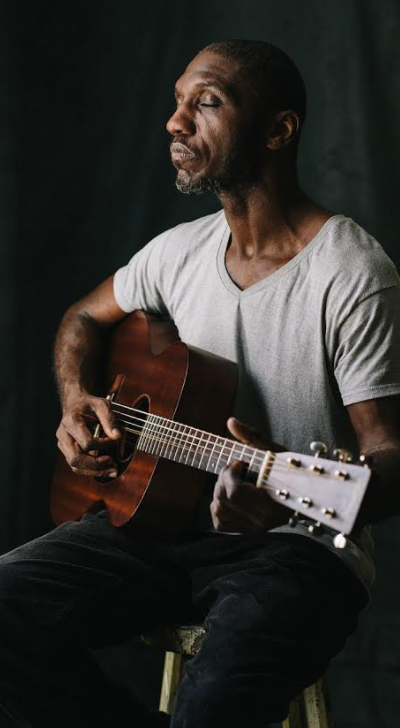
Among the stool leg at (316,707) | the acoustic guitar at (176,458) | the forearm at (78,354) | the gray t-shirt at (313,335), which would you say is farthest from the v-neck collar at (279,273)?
the stool leg at (316,707)

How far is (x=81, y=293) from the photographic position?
10.0ft

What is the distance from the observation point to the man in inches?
62.9

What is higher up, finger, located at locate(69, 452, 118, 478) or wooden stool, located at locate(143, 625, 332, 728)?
finger, located at locate(69, 452, 118, 478)

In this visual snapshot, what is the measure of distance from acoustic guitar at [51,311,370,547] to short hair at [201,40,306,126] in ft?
2.04

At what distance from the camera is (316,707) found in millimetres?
1876

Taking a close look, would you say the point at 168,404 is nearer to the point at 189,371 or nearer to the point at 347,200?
the point at 189,371

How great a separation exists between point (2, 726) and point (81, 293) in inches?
60.4

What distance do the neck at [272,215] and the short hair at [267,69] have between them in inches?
6.6

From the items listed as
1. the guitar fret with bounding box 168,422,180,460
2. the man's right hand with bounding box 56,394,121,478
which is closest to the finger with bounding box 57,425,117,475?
the man's right hand with bounding box 56,394,121,478

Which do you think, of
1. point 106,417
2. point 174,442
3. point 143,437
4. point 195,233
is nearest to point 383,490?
point 174,442

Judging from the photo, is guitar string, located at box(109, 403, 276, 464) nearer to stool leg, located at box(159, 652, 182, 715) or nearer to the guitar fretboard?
the guitar fretboard

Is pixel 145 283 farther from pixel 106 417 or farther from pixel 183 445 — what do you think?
pixel 183 445

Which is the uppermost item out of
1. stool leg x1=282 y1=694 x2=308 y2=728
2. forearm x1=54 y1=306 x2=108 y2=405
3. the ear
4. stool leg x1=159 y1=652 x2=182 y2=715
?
the ear

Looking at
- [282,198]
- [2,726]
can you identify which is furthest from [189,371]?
[2,726]
